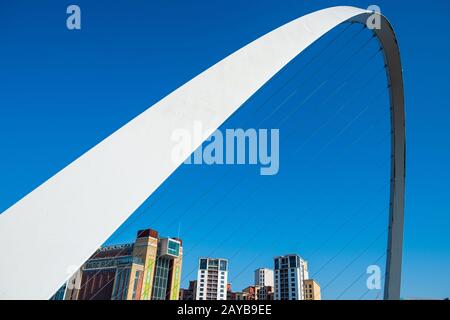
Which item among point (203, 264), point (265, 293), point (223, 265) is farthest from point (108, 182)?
point (223, 265)

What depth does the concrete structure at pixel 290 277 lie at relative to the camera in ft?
265

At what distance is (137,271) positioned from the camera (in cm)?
7119

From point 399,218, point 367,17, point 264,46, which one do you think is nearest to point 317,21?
point 264,46

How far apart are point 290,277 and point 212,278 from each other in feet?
77.5

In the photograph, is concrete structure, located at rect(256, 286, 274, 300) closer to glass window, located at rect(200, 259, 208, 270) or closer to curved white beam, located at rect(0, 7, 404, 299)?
glass window, located at rect(200, 259, 208, 270)

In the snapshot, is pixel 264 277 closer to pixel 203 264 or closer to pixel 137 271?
pixel 203 264

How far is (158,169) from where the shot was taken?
475 cm

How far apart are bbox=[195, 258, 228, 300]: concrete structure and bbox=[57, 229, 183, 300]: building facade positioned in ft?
48.4

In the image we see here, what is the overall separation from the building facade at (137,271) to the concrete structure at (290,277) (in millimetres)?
21690

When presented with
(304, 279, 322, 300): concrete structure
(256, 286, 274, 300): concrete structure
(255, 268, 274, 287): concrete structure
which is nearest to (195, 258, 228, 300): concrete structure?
(255, 268, 274, 287): concrete structure

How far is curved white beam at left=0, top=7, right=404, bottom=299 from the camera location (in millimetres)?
3715

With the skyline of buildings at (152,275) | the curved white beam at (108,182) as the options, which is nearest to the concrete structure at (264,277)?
the skyline of buildings at (152,275)
